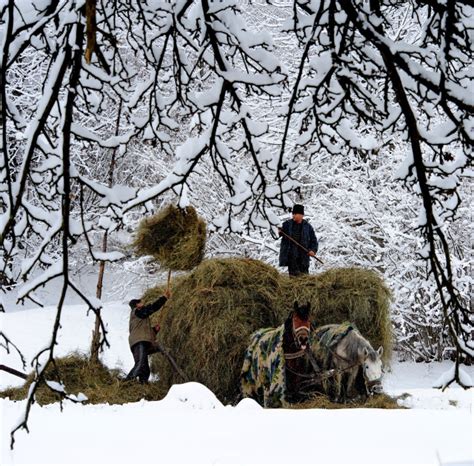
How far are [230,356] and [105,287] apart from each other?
12024mm

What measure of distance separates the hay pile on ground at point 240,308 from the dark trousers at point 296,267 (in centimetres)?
67

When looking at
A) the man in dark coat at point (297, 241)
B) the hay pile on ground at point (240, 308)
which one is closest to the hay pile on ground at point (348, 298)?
the hay pile on ground at point (240, 308)

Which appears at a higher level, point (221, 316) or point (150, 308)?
point (150, 308)

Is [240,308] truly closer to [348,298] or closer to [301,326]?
[348,298]

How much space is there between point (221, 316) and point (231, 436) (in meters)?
4.55

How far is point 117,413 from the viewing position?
5684mm

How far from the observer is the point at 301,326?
7.90 metres

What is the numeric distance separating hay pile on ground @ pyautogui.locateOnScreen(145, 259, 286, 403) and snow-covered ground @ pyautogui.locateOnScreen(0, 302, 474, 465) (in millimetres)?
2697

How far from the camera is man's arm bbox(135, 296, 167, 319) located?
9.72 meters

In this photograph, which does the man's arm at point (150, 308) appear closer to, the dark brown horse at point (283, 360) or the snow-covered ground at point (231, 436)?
the dark brown horse at point (283, 360)

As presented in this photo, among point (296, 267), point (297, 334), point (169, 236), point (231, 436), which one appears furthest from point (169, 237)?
point (231, 436)

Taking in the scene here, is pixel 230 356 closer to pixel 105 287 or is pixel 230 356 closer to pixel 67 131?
pixel 67 131

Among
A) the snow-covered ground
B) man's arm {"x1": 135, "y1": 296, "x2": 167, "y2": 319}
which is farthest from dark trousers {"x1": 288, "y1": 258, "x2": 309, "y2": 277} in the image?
the snow-covered ground

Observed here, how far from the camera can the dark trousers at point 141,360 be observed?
32.3 ft
